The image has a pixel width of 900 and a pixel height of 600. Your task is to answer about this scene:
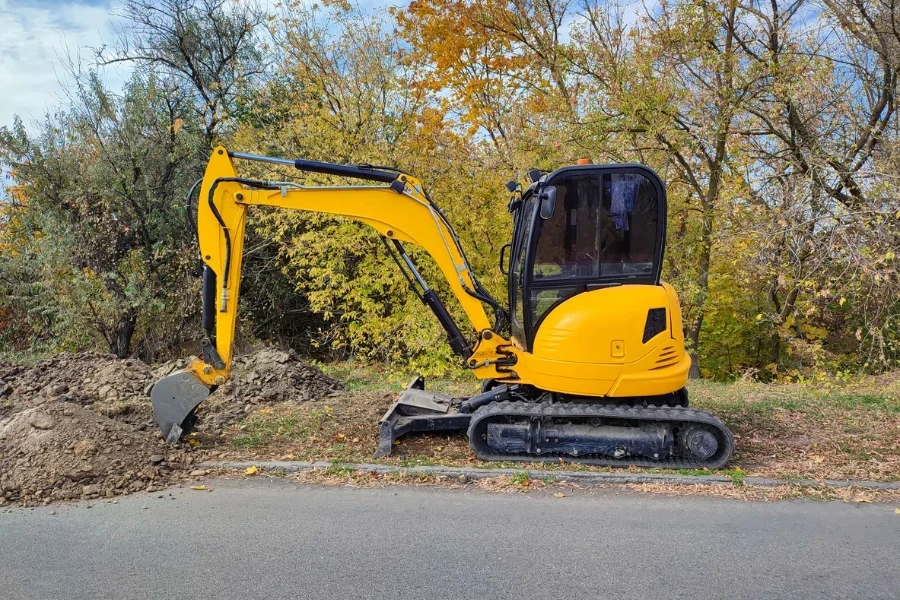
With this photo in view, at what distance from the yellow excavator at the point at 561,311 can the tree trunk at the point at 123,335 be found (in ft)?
27.6

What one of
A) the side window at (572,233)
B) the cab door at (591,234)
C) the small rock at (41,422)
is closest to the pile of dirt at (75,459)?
the small rock at (41,422)

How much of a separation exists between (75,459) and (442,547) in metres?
3.24

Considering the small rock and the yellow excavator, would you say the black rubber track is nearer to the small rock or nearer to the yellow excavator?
the yellow excavator

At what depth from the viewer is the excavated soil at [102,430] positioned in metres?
4.92

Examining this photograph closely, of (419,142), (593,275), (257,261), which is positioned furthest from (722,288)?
(257,261)

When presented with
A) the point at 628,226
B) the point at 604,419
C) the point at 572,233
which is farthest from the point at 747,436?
the point at 572,233

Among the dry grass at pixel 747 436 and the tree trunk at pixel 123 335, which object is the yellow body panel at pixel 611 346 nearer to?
the dry grass at pixel 747 436

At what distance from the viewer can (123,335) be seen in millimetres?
13203

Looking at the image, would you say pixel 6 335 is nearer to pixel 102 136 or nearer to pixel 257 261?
pixel 102 136

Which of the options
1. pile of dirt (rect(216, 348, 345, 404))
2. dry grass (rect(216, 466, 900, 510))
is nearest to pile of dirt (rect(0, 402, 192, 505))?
dry grass (rect(216, 466, 900, 510))

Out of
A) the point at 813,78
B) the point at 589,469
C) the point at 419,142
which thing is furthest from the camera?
the point at 419,142

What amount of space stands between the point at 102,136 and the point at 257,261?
419 cm

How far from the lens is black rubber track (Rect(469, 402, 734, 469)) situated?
17.2 feet

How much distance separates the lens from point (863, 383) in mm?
9023
